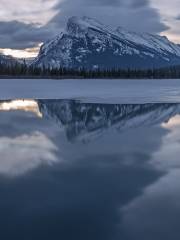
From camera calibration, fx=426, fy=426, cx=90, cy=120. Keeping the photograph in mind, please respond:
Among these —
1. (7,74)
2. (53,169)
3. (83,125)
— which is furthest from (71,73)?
(53,169)

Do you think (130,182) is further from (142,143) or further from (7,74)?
(7,74)

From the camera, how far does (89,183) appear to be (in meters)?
12.4

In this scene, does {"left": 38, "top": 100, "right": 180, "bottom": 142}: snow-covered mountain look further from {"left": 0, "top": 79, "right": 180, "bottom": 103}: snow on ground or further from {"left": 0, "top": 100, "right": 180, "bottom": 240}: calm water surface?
{"left": 0, "top": 79, "right": 180, "bottom": 103}: snow on ground

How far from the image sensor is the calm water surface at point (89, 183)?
29.1 ft

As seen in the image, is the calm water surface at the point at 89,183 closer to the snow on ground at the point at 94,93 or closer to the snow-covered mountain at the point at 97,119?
the snow-covered mountain at the point at 97,119

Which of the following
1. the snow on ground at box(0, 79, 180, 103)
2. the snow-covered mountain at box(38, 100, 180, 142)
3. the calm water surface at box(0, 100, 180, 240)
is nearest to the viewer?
the calm water surface at box(0, 100, 180, 240)

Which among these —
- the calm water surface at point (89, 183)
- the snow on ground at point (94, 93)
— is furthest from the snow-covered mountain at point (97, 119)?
the snow on ground at point (94, 93)

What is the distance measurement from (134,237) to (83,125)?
17.9 meters

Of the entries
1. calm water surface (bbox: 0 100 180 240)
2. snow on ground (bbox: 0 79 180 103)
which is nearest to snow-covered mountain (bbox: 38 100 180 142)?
calm water surface (bbox: 0 100 180 240)

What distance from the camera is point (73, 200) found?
10680 mm

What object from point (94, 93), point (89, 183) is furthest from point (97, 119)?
point (94, 93)

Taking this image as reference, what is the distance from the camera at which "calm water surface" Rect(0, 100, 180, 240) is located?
888 centimetres

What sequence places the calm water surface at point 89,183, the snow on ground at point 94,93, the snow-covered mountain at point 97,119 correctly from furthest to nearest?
the snow on ground at point 94,93 → the snow-covered mountain at point 97,119 → the calm water surface at point 89,183

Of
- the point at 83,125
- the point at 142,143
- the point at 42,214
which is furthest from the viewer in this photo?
the point at 83,125
